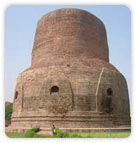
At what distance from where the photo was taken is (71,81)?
11.6 m

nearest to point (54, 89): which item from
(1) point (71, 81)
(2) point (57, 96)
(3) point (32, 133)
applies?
(2) point (57, 96)

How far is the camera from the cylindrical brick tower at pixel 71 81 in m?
11.2

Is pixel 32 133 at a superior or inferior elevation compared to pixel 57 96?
inferior

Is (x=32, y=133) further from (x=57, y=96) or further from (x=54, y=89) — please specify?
(x=54, y=89)

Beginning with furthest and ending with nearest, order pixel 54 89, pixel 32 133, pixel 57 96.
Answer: pixel 54 89, pixel 57 96, pixel 32 133

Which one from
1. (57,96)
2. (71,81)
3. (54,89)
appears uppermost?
(71,81)

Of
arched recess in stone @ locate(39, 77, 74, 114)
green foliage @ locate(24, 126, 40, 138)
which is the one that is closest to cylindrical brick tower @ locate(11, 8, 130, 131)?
arched recess in stone @ locate(39, 77, 74, 114)

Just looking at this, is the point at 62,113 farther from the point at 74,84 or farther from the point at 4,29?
the point at 4,29

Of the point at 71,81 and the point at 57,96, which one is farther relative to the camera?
the point at 71,81

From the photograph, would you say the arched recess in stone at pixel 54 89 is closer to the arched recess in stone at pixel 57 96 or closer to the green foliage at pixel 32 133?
the arched recess in stone at pixel 57 96

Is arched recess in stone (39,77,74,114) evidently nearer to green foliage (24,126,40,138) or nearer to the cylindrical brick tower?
Result: the cylindrical brick tower

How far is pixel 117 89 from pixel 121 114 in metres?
1.28

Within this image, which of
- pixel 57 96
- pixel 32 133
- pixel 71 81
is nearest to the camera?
pixel 32 133

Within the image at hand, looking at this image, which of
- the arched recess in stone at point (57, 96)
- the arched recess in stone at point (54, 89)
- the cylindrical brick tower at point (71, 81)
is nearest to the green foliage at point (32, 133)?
the cylindrical brick tower at point (71, 81)
